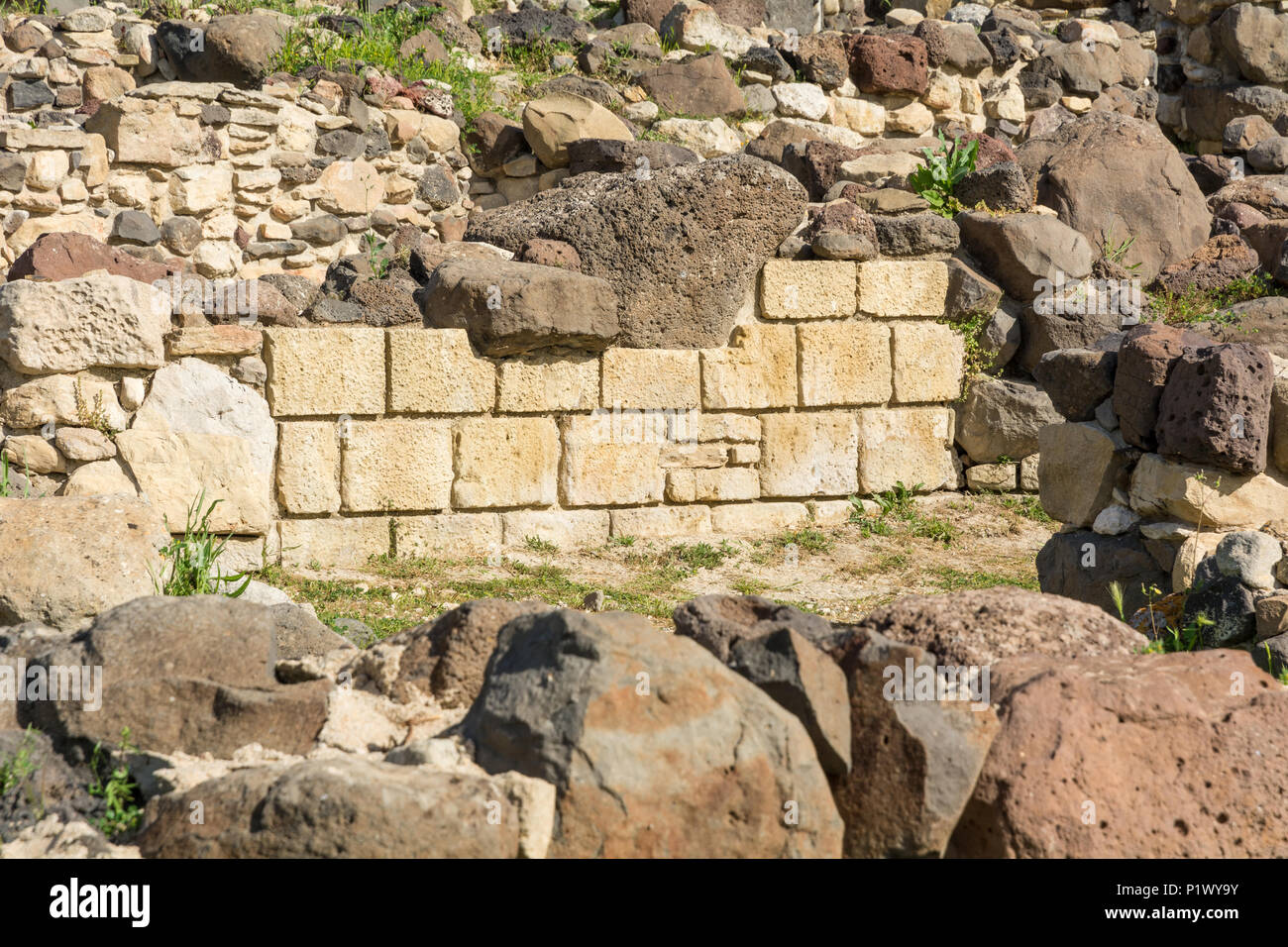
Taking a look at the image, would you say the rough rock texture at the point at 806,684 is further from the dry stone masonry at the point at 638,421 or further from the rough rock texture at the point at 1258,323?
the rough rock texture at the point at 1258,323

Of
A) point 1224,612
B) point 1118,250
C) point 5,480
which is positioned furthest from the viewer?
point 1118,250

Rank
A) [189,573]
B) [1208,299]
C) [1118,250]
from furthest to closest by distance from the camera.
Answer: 1. [1118,250]
2. [1208,299]
3. [189,573]

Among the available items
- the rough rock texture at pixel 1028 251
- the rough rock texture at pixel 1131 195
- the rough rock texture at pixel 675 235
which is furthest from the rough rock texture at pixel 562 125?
the rough rock texture at pixel 1131 195

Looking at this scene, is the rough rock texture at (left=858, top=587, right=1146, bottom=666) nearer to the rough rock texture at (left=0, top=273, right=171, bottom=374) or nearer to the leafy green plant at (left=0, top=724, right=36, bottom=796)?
the leafy green plant at (left=0, top=724, right=36, bottom=796)

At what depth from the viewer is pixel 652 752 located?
2.27 m

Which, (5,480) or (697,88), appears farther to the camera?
(697,88)

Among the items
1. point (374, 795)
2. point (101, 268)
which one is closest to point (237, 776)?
→ point (374, 795)

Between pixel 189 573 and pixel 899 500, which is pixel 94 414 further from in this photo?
pixel 899 500

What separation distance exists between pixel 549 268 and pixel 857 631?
4.24 meters

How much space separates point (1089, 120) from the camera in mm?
8594

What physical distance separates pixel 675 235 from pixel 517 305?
114cm

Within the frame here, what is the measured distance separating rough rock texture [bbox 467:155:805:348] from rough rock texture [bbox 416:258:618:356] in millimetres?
269

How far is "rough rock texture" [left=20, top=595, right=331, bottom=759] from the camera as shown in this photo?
8.57 ft

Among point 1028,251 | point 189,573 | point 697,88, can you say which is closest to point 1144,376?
point 1028,251
